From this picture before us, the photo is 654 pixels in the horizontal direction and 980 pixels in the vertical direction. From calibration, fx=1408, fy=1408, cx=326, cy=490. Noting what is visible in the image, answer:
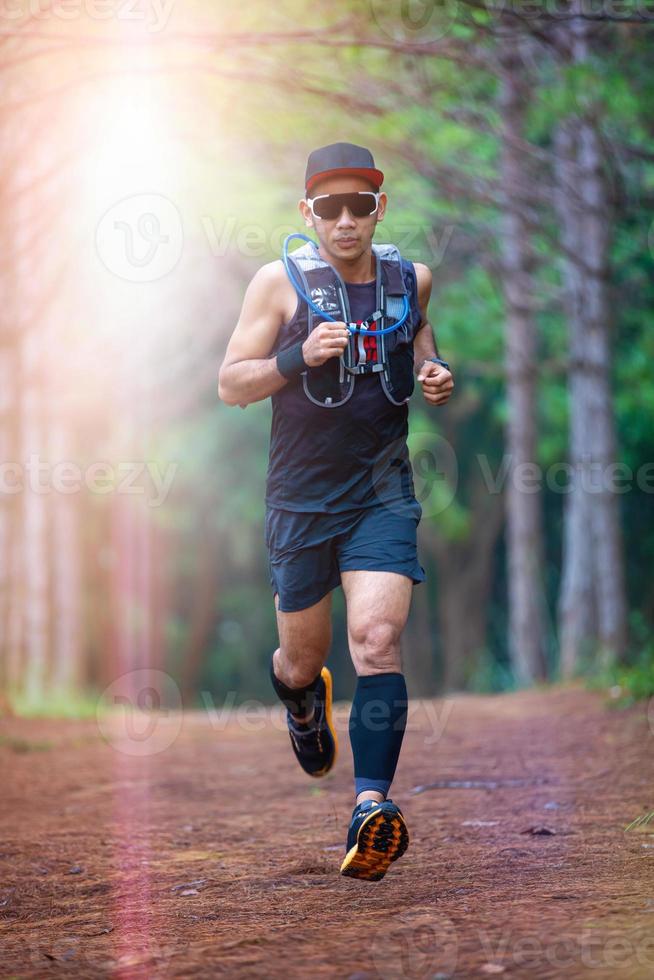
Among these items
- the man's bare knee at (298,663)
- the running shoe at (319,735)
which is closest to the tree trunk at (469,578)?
the running shoe at (319,735)

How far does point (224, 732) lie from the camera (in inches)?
477

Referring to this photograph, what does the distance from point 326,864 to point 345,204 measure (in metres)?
2.47

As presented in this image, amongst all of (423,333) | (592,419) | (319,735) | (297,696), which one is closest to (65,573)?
(592,419)

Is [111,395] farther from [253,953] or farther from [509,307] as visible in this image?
[253,953]

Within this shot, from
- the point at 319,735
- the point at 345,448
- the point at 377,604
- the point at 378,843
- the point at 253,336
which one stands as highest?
the point at 253,336

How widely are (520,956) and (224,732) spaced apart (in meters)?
8.88

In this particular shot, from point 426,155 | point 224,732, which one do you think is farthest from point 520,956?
point 426,155

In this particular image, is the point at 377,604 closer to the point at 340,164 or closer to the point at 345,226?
the point at 345,226

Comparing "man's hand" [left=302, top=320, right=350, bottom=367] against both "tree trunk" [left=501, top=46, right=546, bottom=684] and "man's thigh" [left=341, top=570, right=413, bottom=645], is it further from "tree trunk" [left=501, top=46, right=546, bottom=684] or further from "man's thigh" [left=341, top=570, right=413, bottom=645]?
"tree trunk" [left=501, top=46, right=546, bottom=684]

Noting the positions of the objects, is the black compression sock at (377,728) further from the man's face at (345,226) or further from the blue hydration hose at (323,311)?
the man's face at (345,226)

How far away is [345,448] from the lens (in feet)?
17.4

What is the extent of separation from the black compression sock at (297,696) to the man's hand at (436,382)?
1.42 meters

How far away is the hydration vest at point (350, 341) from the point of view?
5.20m

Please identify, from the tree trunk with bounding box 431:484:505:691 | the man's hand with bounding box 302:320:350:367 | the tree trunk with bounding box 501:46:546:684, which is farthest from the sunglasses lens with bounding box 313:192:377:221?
the tree trunk with bounding box 431:484:505:691
